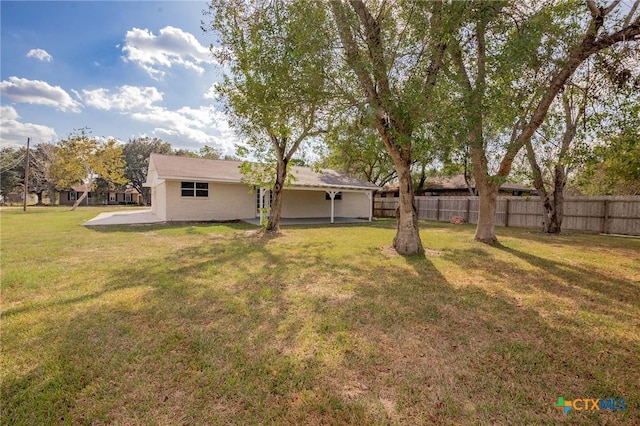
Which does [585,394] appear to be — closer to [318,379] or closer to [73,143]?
[318,379]

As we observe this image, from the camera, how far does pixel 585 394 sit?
2484 mm

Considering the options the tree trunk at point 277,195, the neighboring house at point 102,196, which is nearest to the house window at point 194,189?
the tree trunk at point 277,195

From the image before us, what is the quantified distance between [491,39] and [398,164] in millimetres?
3263

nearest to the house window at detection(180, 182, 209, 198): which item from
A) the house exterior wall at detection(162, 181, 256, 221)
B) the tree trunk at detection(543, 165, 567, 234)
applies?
the house exterior wall at detection(162, 181, 256, 221)

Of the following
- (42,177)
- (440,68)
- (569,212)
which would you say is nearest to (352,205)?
(569,212)

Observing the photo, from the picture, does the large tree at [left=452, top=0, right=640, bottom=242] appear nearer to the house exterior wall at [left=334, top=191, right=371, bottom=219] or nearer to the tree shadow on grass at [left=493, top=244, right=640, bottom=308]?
the tree shadow on grass at [left=493, top=244, right=640, bottom=308]

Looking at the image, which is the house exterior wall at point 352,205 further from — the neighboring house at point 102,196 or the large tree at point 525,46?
the neighboring house at point 102,196

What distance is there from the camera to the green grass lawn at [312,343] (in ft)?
7.55

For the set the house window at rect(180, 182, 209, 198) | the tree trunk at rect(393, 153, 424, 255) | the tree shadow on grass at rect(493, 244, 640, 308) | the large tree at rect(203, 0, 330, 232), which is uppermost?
the large tree at rect(203, 0, 330, 232)

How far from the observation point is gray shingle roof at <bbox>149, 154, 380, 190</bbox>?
15.1 m

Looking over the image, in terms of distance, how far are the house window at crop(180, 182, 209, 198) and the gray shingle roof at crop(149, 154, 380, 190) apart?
1.82 ft

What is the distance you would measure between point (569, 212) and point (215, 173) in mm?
18469

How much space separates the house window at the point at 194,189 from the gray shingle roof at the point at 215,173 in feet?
1.82

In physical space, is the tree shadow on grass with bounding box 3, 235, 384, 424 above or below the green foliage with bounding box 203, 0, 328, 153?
below
